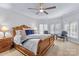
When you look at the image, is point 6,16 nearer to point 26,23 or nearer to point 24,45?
point 26,23

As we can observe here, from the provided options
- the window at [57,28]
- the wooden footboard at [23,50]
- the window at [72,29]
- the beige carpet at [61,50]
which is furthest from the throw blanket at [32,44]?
the window at [72,29]

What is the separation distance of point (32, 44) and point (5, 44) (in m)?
0.49

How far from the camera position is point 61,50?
194 centimetres

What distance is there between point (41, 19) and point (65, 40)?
1.87 ft

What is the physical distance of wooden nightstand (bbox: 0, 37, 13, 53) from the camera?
1908mm

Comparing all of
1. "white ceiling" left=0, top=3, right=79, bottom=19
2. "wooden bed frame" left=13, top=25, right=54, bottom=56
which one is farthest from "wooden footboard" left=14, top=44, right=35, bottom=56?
"white ceiling" left=0, top=3, right=79, bottom=19

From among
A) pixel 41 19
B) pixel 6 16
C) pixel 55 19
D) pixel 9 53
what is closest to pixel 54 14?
pixel 55 19

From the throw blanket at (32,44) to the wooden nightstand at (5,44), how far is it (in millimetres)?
249

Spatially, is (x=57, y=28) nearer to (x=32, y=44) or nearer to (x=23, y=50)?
(x=32, y=44)

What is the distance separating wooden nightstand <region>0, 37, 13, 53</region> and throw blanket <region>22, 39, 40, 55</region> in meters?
0.25

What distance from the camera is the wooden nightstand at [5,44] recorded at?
75.1 inches

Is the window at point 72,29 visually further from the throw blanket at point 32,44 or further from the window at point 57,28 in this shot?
the throw blanket at point 32,44

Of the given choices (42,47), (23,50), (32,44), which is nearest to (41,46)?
(42,47)

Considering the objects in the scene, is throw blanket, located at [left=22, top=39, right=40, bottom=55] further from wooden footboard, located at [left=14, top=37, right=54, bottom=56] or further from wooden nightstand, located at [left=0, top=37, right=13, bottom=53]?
wooden nightstand, located at [left=0, top=37, right=13, bottom=53]
